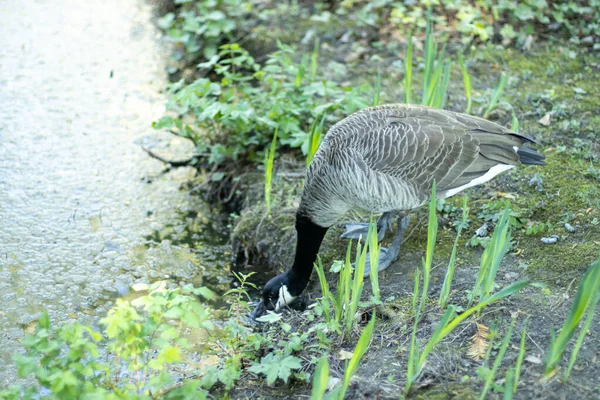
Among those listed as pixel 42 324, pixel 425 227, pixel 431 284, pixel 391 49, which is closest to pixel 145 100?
pixel 391 49

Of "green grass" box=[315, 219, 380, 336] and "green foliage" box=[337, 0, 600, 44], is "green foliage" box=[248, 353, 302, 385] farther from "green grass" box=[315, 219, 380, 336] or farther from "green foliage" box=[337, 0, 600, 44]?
"green foliage" box=[337, 0, 600, 44]

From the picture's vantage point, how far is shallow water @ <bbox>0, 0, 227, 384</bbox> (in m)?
4.89

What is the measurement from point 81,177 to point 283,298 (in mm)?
2696

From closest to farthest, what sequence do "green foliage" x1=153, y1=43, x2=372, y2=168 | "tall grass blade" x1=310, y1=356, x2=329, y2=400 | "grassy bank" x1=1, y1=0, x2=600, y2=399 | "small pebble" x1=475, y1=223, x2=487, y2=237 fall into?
"tall grass blade" x1=310, y1=356, x2=329, y2=400 < "grassy bank" x1=1, y1=0, x2=600, y2=399 < "small pebble" x1=475, y1=223, x2=487, y2=237 < "green foliage" x1=153, y1=43, x2=372, y2=168

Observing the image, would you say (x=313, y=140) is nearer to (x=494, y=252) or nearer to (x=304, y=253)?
(x=304, y=253)

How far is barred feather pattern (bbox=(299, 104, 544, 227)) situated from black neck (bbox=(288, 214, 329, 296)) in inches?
2.5

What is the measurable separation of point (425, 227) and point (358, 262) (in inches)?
60.5

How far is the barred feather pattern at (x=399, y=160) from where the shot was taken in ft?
14.1

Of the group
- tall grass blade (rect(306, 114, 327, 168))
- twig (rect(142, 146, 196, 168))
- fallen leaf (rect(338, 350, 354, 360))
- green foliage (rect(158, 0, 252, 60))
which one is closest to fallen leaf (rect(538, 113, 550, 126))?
tall grass blade (rect(306, 114, 327, 168))

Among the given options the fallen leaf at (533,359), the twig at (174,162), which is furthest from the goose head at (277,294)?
the twig at (174,162)

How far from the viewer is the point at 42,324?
291cm

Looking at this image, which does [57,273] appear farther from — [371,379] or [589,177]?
[589,177]

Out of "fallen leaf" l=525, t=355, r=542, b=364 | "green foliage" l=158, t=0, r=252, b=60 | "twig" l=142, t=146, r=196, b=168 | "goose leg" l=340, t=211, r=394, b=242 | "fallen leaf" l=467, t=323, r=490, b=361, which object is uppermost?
"green foliage" l=158, t=0, r=252, b=60

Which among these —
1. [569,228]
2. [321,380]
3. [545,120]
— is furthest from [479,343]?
[545,120]
